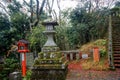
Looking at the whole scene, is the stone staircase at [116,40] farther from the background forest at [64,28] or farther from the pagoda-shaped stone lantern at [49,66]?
the pagoda-shaped stone lantern at [49,66]

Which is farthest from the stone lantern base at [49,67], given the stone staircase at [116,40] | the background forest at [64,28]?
the background forest at [64,28]

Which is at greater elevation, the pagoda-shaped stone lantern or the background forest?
the background forest

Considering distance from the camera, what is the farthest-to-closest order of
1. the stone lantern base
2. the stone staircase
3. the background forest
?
1. the background forest
2. the stone staircase
3. the stone lantern base

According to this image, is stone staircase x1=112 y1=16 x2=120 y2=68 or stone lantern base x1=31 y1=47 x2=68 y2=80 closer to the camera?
stone lantern base x1=31 y1=47 x2=68 y2=80

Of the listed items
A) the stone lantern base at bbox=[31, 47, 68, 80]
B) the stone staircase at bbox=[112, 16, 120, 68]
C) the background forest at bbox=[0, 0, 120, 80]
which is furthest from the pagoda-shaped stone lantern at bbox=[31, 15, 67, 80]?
the background forest at bbox=[0, 0, 120, 80]

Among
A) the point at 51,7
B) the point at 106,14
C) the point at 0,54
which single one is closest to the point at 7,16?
the point at 0,54

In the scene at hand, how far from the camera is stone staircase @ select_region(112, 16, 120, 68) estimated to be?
35.9 feet

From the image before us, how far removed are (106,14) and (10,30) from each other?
8890 mm

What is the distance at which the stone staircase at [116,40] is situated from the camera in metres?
10.9

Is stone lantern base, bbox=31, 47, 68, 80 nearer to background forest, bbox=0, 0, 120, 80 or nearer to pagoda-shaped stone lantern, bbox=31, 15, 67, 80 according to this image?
pagoda-shaped stone lantern, bbox=31, 15, 67, 80

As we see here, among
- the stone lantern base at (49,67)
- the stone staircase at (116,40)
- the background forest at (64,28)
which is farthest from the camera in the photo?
the background forest at (64,28)

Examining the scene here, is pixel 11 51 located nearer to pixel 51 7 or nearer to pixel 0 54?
pixel 0 54

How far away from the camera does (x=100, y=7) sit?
20.1 meters

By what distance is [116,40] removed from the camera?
44.4 feet
